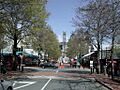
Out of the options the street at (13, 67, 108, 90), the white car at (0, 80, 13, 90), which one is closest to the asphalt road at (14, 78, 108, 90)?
the street at (13, 67, 108, 90)

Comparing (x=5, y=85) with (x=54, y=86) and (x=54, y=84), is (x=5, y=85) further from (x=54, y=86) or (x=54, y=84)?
(x=54, y=84)

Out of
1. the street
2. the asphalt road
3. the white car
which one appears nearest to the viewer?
the white car

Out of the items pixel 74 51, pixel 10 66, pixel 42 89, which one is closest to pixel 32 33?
pixel 10 66

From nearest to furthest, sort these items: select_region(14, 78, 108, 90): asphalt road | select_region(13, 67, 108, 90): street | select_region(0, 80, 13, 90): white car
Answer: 1. select_region(0, 80, 13, 90): white car
2. select_region(14, 78, 108, 90): asphalt road
3. select_region(13, 67, 108, 90): street

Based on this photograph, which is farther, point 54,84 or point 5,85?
point 54,84

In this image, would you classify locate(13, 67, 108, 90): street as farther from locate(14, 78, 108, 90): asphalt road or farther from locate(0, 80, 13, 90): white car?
locate(0, 80, 13, 90): white car

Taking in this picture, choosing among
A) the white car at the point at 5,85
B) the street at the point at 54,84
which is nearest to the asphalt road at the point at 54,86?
the street at the point at 54,84

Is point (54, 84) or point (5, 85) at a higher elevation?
point (5, 85)

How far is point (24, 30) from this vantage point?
44.6 metres

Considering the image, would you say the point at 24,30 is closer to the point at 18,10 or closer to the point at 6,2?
the point at 18,10

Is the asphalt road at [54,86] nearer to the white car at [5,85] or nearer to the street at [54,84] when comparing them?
the street at [54,84]

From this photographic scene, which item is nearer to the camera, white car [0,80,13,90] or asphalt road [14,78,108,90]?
white car [0,80,13,90]

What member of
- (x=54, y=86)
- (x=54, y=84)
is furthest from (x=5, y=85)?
(x=54, y=84)

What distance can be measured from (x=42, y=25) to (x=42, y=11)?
6.05 feet
